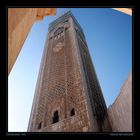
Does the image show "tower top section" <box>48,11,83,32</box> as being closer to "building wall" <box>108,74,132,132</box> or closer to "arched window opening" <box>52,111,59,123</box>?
"arched window opening" <box>52,111,59,123</box>

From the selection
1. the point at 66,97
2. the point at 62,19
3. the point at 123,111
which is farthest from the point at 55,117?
the point at 62,19

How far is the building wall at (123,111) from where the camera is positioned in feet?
17.5

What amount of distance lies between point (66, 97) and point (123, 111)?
2.17 metres

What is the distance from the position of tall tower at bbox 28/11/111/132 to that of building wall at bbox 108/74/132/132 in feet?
1.54

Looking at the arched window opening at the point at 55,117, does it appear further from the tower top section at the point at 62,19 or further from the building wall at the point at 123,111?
the tower top section at the point at 62,19

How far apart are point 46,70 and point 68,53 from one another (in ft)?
3.94

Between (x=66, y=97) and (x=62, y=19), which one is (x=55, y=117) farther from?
(x=62, y=19)

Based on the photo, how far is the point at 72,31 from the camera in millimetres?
12062

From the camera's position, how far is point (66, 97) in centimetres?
762
